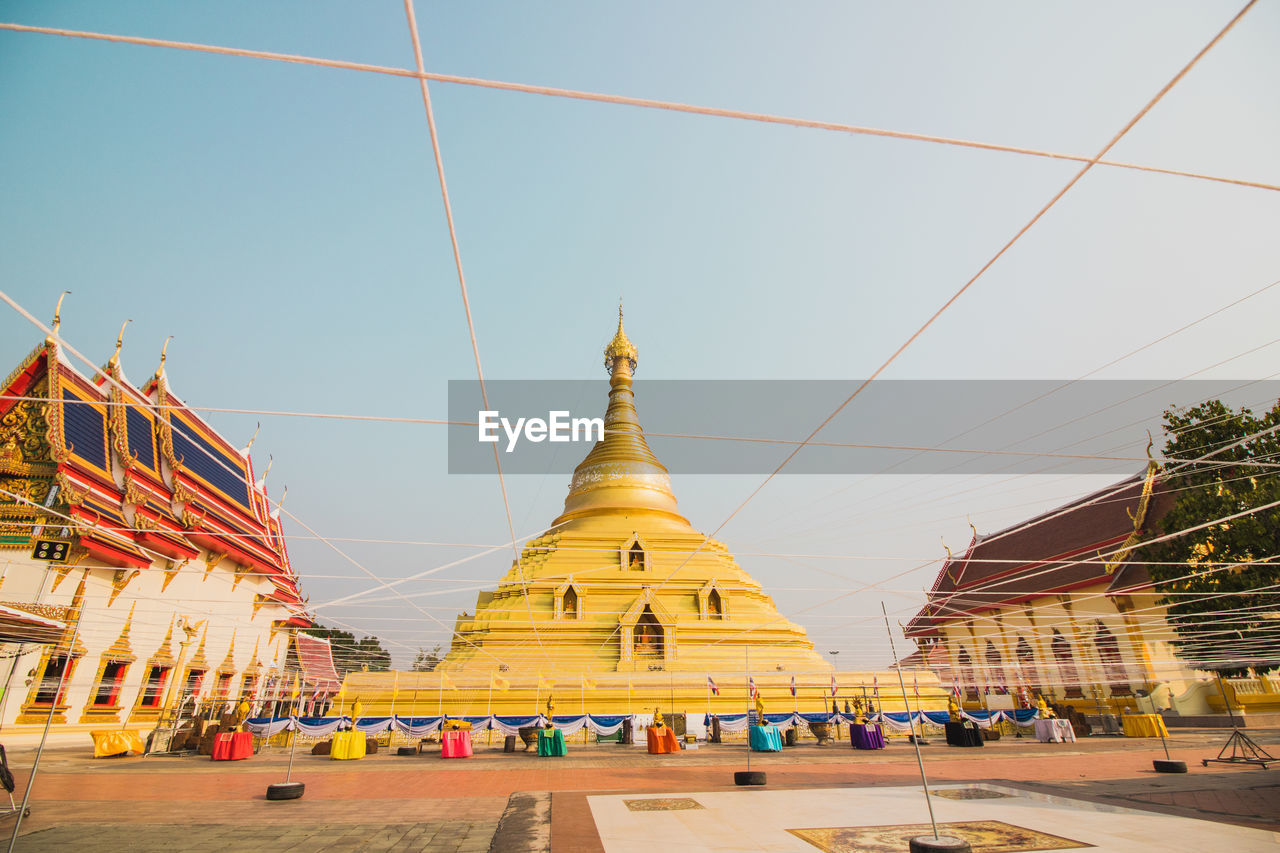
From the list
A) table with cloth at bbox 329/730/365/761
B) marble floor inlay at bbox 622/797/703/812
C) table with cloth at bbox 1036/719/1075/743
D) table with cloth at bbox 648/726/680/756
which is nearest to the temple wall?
table with cloth at bbox 329/730/365/761

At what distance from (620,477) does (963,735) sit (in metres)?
17.6

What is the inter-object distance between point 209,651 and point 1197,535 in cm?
2976

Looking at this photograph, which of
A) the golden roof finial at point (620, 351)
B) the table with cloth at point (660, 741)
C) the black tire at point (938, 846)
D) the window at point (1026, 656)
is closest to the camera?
the black tire at point (938, 846)

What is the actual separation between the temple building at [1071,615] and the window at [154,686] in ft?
75.6

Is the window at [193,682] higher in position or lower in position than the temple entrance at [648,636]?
lower

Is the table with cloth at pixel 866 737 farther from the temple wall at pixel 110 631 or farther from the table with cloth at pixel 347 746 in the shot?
the temple wall at pixel 110 631

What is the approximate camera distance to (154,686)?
17266 millimetres

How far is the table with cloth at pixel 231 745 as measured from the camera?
1399cm

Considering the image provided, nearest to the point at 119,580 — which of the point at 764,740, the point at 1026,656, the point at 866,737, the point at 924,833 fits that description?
the point at 764,740

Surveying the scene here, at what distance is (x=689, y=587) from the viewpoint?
23.6m

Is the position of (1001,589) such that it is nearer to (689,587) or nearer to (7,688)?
(689,587)

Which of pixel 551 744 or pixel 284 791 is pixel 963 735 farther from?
pixel 284 791

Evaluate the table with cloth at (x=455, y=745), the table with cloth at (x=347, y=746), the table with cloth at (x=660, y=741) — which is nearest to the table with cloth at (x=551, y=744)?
the table with cloth at (x=455, y=745)

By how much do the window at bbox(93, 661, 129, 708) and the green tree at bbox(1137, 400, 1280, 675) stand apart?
2603 cm
